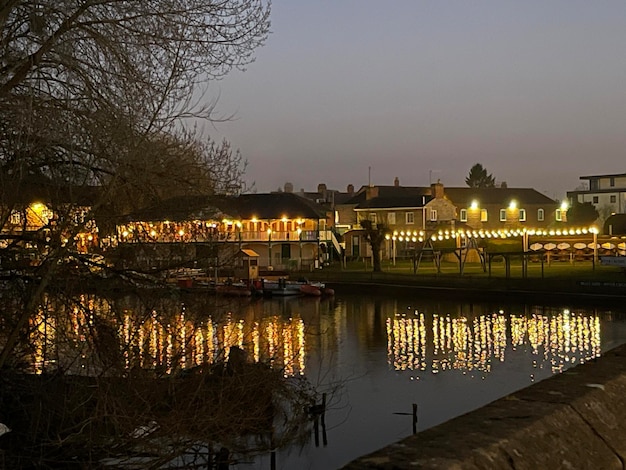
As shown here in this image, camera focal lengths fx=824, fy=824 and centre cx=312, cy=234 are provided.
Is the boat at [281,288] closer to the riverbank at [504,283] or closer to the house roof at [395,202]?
the riverbank at [504,283]

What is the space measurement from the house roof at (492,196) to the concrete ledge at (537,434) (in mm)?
96477

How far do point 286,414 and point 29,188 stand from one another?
A: 11094 millimetres

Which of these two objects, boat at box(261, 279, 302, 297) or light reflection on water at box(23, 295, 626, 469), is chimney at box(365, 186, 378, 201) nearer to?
boat at box(261, 279, 302, 297)

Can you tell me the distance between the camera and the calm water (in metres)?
22.7

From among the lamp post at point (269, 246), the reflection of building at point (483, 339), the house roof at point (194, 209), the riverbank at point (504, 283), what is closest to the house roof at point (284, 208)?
the lamp post at point (269, 246)

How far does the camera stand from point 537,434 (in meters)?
2.89

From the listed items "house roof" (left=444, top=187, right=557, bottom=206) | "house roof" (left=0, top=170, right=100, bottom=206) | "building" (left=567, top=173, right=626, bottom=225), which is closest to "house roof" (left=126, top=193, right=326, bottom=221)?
"house roof" (left=0, top=170, right=100, bottom=206)

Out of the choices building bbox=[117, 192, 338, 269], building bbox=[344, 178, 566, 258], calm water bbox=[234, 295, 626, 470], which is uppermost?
building bbox=[344, 178, 566, 258]

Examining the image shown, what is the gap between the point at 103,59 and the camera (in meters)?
9.89

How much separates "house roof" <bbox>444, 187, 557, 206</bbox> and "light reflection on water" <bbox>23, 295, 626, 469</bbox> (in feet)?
136

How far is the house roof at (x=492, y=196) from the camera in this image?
3912 inches

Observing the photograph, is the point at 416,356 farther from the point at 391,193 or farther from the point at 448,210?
the point at 391,193

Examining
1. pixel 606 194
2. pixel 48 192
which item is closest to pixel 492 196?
pixel 606 194

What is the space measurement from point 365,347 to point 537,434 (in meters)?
35.2
